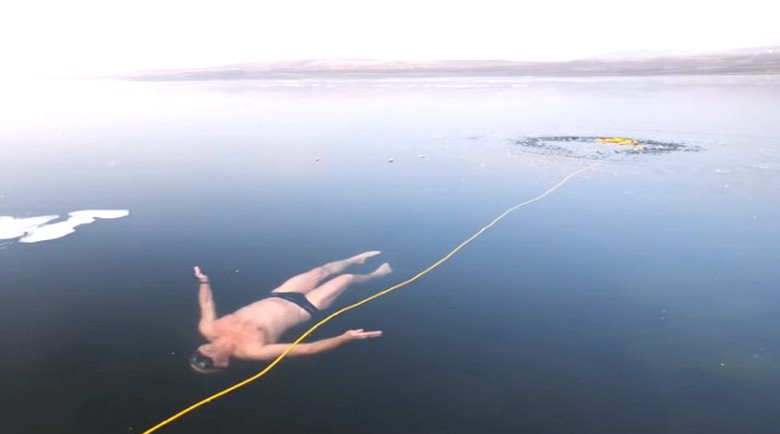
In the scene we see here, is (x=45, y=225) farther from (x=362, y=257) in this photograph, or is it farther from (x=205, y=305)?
(x=362, y=257)

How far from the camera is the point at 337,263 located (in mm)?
7031

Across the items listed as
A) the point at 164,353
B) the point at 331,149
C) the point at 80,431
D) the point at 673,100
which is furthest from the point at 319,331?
the point at 673,100

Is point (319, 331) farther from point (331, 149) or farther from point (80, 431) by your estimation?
point (331, 149)

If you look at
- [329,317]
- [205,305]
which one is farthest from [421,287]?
[205,305]

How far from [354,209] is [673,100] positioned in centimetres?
1972

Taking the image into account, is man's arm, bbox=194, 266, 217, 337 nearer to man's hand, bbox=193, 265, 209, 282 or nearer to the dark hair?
A: man's hand, bbox=193, 265, 209, 282

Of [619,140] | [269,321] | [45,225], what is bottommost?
[269,321]

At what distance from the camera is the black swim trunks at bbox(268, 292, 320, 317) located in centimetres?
594

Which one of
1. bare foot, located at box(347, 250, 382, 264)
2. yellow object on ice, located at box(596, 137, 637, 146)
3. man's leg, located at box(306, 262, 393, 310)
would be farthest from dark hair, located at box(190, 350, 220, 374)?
yellow object on ice, located at box(596, 137, 637, 146)

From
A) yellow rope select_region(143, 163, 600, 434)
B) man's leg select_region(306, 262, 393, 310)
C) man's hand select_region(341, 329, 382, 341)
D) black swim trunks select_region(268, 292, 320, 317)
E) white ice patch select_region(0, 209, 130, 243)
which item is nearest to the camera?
yellow rope select_region(143, 163, 600, 434)

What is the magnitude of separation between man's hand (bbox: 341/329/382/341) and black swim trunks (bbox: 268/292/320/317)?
561 mm

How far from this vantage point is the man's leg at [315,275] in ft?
20.9

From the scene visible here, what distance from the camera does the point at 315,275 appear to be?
6.61 m

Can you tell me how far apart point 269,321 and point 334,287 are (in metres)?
0.98
